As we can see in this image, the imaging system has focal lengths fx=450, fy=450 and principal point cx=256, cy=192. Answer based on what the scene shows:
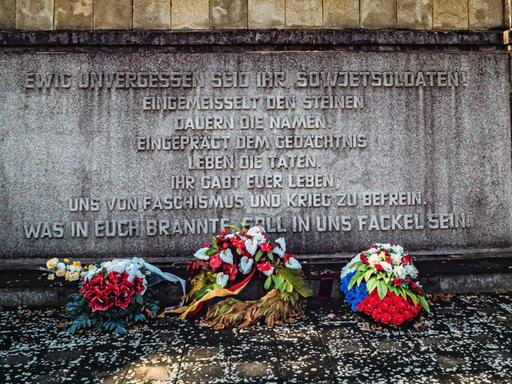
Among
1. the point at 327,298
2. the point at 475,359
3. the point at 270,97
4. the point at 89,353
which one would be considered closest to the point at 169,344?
the point at 89,353

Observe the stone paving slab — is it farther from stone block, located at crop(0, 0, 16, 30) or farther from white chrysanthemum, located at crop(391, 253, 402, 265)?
stone block, located at crop(0, 0, 16, 30)

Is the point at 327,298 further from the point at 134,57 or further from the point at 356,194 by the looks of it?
the point at 134,57

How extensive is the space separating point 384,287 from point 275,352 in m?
1.42

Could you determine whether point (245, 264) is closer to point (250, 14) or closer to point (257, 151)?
point (257, 151)

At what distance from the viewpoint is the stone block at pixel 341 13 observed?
6352 mm

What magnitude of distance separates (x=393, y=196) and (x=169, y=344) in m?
3.67

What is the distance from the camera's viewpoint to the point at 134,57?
6152 mm

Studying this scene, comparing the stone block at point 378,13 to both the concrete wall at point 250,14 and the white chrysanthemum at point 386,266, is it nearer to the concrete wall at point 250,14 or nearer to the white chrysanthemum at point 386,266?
the concrete wall at point 250,14

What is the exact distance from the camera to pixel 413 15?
6.41 m

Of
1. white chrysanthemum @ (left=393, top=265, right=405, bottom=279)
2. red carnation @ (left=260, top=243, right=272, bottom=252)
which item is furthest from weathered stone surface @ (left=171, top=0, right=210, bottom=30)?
white chrysanthemum @ (left=393, top=265, right=405, bottom=279)

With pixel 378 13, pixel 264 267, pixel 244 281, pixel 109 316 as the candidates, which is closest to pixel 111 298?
pixel 109 316

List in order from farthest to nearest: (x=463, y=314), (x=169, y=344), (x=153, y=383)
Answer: (x=463, y=314), (x=169, y=344), (x=153, y=383)

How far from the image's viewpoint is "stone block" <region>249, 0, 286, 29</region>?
6309mm

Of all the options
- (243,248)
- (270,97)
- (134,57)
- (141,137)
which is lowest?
(243,248)
